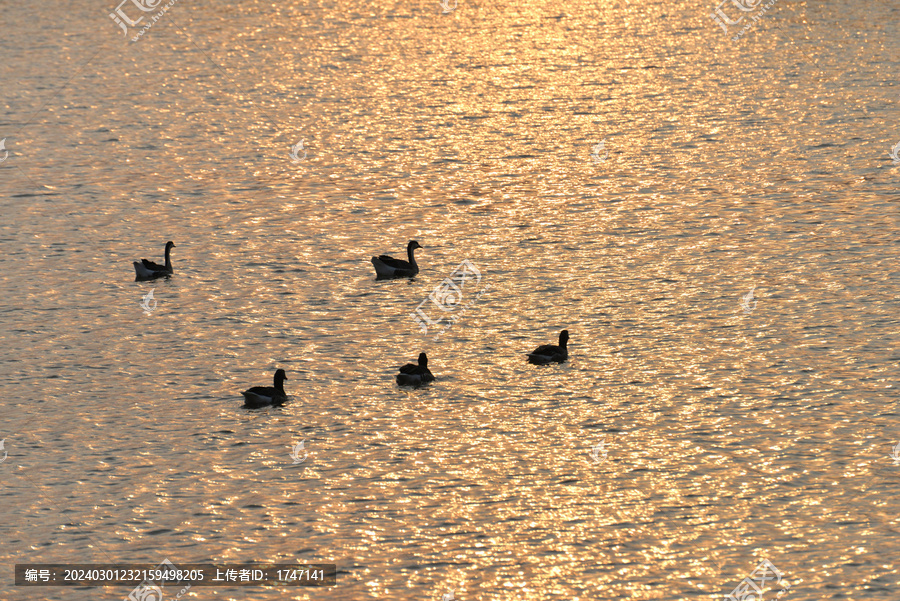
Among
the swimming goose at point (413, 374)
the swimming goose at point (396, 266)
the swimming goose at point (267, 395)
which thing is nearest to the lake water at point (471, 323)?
the swimming goose at point (267, 395)

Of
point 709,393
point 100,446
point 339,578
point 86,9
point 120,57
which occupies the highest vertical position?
point 86,9

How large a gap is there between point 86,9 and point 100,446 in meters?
61.2

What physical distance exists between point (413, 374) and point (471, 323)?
4.75 m

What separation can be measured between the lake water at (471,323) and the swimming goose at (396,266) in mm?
567

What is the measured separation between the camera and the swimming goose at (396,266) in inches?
1288

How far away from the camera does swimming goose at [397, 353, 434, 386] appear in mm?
25438

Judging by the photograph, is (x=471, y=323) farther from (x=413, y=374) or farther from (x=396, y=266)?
(x=413, y=374)

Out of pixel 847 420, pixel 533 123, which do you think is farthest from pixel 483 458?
pixel 533 123

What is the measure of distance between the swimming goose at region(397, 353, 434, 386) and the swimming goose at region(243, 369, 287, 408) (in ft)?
8.36

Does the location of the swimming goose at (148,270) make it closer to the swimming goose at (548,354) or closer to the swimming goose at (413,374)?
the swimming goose at (413,374)

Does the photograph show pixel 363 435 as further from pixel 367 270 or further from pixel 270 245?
pixel 270 245

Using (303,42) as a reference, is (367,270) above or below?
below

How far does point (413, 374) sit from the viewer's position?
2542cm

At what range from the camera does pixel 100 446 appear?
77.0 ft
